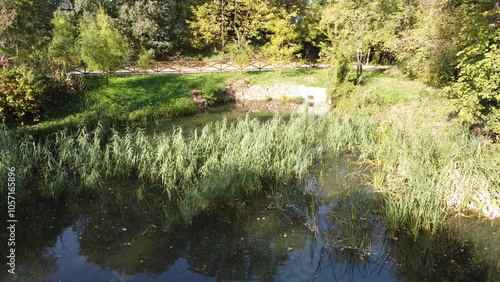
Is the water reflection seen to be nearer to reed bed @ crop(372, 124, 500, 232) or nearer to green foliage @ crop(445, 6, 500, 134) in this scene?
reed bed @ crop(372, 124, 500, 232)

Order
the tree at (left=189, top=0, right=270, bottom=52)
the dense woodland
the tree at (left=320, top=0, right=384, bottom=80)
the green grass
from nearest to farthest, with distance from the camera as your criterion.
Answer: the dense woodland < the green grass < the tree at (left=320, top=0, right=384, bottom=80) < the tree at (left=189, top=0, right=270, bottom=52)

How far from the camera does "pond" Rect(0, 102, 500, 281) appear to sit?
6141 mm

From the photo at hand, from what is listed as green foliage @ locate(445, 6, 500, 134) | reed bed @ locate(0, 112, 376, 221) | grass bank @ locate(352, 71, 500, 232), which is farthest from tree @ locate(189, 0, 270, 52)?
grass bank @ locate(352, 71, 500, 232)

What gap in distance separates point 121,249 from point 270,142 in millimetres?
4929

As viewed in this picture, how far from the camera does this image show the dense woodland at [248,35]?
10.7 meters

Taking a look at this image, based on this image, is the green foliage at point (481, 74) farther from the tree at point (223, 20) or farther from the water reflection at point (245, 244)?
the tree at point (223, 20)

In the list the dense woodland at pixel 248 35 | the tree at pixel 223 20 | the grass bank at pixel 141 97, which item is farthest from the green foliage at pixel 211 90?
the tree at pixel 223 20

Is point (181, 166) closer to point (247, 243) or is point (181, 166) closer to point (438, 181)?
point (247, 243)

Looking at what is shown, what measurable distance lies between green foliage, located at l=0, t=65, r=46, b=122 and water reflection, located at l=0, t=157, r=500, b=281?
7.29 m

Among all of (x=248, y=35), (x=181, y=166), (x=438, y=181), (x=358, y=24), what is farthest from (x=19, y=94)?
(x=248, y=35)

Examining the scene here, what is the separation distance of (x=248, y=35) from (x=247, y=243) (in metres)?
25.2

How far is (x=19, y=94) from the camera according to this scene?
1370 centimetres

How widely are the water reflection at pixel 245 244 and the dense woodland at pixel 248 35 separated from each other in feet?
17.4

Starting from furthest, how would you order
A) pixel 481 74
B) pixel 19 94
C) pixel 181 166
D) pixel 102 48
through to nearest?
pixel 102 48 → pixel 19 94 → pixel 481 74 → pixel 181 166
